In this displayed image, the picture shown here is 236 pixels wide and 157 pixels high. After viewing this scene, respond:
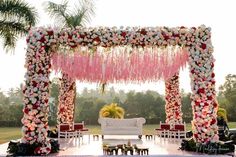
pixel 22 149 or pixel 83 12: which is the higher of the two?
pixel 83 12

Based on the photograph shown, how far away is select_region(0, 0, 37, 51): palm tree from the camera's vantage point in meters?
13.2

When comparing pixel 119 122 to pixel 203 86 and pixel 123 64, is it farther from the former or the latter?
pixel 203 86

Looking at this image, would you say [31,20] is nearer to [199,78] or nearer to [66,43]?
[66,43]

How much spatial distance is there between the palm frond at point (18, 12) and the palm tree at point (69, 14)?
250cm

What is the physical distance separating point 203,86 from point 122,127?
4.94m

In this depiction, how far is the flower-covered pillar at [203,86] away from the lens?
28.2 feet

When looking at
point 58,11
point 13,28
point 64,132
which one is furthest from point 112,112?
point 13,28

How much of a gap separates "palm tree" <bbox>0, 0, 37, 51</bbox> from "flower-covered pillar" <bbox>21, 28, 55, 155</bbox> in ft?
16.2

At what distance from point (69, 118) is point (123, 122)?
231 centimetres

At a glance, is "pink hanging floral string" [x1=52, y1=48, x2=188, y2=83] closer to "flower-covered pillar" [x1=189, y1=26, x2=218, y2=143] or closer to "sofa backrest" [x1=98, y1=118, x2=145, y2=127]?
"flower-covered pillar" [x1=189, y1=26, x2=218, y2=143]

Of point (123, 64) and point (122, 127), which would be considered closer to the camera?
point (123, 64)

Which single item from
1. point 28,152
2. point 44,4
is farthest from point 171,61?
point 44,4

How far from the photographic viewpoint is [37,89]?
27.8ft

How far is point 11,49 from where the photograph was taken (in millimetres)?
13438
